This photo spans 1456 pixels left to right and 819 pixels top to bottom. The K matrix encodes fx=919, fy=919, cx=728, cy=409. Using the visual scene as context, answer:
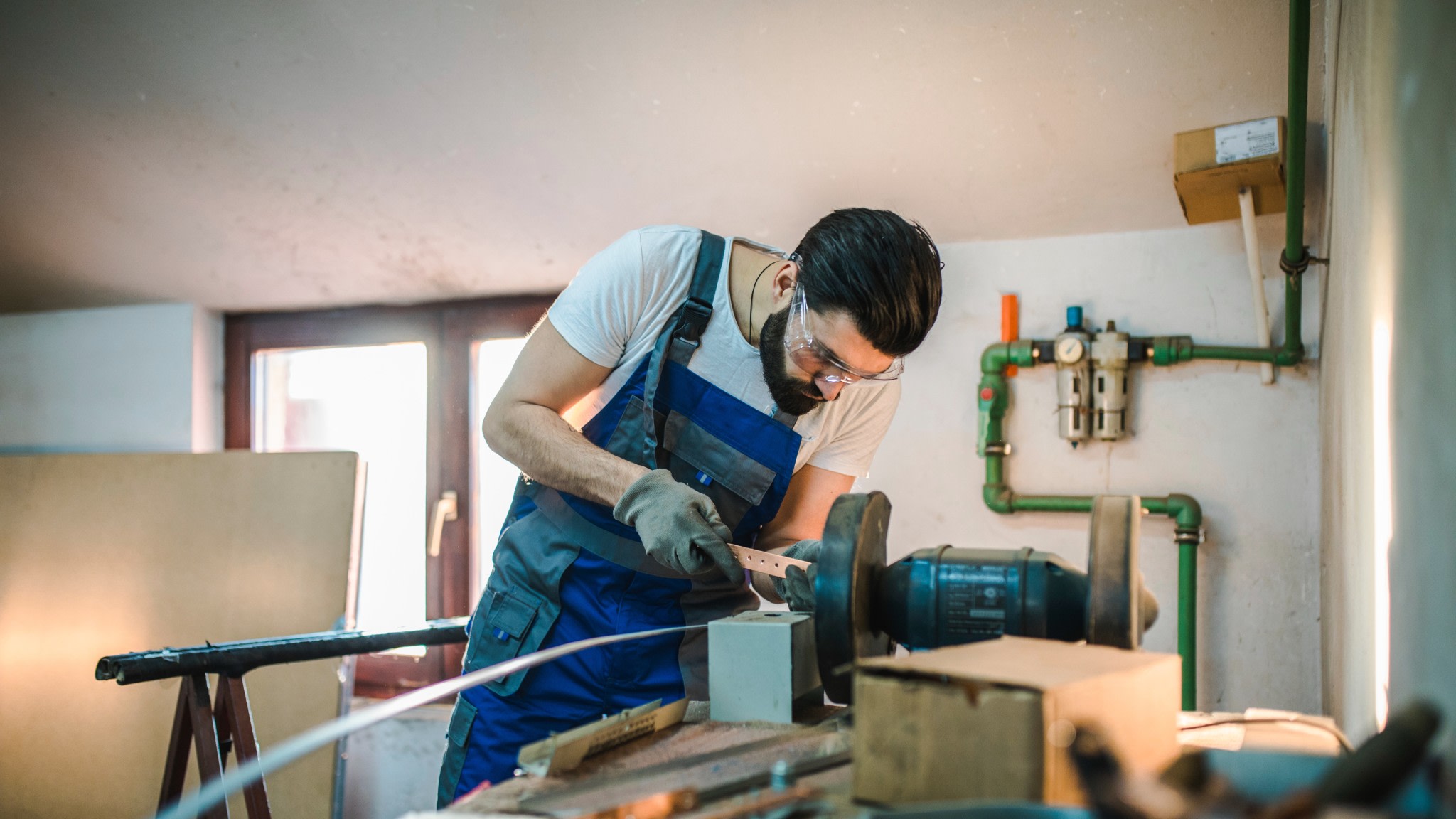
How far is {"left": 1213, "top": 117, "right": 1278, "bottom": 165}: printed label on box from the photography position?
171cm

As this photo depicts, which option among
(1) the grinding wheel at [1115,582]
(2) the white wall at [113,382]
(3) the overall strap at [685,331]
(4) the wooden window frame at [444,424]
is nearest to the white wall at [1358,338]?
(1) the grinding wheel at [1115,582]

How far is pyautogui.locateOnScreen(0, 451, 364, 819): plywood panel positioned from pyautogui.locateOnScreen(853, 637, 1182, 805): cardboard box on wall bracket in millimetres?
2218

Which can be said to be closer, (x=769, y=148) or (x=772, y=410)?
(x=772, y=410)

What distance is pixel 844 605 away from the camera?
905 millimetres

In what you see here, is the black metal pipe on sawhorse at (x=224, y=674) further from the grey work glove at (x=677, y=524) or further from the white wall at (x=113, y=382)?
the white wall at (x=113, y=382)

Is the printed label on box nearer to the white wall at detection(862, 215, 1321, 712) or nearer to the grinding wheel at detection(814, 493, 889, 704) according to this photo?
the white wall at detection(862, 215, 1321, 712)

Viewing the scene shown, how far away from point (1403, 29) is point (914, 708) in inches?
24.8

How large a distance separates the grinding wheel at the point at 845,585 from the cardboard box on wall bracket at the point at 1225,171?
124 cm

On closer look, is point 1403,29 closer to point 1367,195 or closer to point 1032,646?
point 1367,195

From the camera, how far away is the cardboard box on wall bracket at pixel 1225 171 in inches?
67.7

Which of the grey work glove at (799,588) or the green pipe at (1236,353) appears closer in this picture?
the grey work glove at (799,588)

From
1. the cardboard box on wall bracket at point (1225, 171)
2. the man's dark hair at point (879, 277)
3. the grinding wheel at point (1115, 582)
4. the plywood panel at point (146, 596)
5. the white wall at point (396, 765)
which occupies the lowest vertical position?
the white wall at point (396, 765)

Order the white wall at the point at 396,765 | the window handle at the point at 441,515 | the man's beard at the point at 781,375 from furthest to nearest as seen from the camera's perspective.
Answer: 1. the window handle at the point at 441,515
2. the white wall at the point at 396,765
3. the man's beard at the point at 781,375

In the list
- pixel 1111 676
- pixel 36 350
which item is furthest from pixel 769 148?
pixel 36 350
